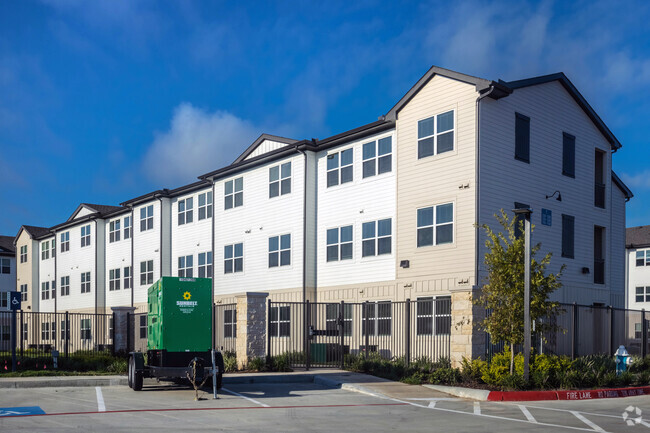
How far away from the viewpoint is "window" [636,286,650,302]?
50406 millimetres

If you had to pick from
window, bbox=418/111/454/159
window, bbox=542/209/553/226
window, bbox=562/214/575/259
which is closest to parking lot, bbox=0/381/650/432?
window, bbox=542/209/553/226

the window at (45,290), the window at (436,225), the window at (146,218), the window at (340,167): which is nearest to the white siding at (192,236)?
the window at (146,218)

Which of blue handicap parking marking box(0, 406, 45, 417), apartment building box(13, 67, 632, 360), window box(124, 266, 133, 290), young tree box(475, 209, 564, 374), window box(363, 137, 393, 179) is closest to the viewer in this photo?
blue handicap parking marking box(0, 406, 45, 417)

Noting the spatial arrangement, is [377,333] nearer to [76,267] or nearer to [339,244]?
[339,244]

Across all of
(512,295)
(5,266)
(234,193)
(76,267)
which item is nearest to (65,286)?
(76,267)

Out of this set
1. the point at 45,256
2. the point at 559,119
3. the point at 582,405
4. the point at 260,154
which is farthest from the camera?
the point at 45,256

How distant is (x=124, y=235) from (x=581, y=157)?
94.5ft

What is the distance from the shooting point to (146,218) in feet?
139

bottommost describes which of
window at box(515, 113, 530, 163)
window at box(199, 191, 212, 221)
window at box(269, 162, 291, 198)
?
window at box(199, 191, 212, 221)

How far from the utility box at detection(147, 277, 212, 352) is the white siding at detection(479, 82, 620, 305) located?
34.8 feet

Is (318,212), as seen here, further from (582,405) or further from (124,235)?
(124,235)

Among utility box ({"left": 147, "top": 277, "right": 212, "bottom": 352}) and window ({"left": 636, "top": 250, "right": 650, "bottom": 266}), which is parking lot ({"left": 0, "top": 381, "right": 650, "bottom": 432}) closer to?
utility box ({"left": 147, "top": 277, "right": 212, "bottom": 352})

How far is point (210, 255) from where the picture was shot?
3697 cm

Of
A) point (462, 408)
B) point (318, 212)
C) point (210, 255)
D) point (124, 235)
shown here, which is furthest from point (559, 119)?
point (124, 235)
